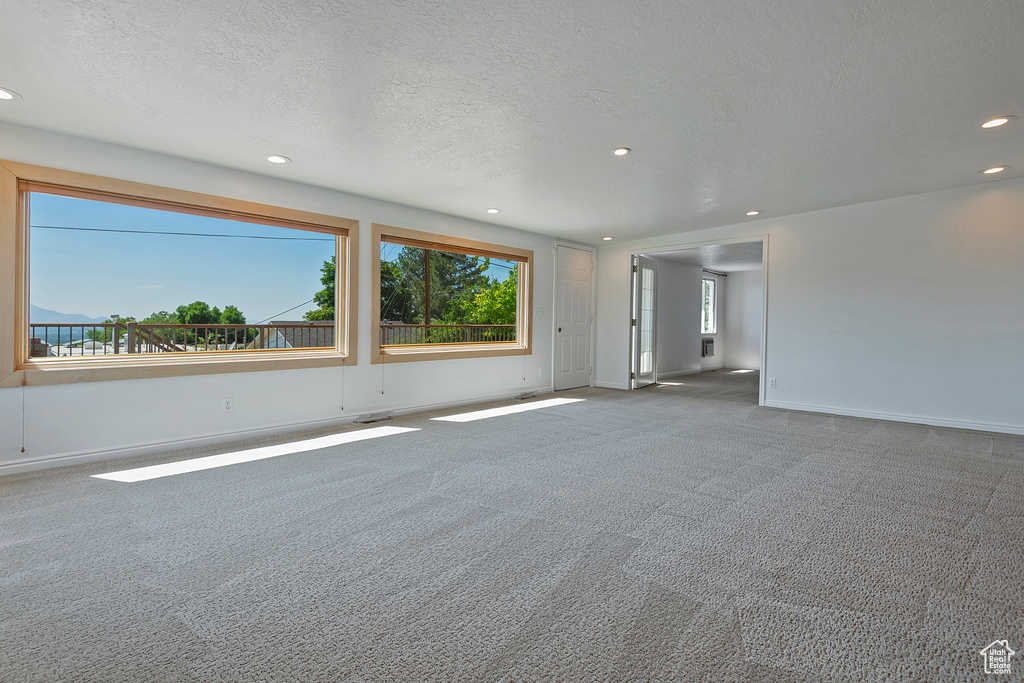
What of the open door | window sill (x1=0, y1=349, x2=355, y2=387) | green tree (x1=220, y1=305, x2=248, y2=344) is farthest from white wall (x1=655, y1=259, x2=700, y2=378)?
green tree (x1=220, y1=305, x2=248, y2=344)

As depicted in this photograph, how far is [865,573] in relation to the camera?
1.91 meters

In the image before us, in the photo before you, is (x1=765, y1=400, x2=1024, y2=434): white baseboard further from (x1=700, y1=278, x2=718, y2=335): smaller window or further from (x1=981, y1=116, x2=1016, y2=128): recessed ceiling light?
(x1=700, y1=278, x2=718, y2=335): smaller window

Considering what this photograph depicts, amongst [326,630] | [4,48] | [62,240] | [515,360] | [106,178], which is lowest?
[326,630]

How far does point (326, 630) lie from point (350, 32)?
2403 millimetres

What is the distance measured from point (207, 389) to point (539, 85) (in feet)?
11.4

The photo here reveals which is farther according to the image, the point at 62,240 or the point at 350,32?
the point at 62,240

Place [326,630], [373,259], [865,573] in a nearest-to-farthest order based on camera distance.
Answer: [326,630], [865,573], [373,259]

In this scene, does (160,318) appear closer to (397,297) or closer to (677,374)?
(397,297)

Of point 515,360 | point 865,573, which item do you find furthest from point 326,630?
point 515,360

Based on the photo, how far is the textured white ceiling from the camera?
757 centimetres

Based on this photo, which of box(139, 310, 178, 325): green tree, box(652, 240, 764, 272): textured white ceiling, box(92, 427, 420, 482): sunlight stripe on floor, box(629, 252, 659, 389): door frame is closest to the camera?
box(92, 427, 420, 482): sunlight stripe on floor

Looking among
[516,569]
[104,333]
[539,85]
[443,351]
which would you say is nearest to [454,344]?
[443,351]

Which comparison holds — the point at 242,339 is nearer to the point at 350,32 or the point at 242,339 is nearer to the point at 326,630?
the point at 350,32

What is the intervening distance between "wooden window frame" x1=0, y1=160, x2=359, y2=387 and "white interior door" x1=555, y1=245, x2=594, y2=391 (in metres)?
3.26
